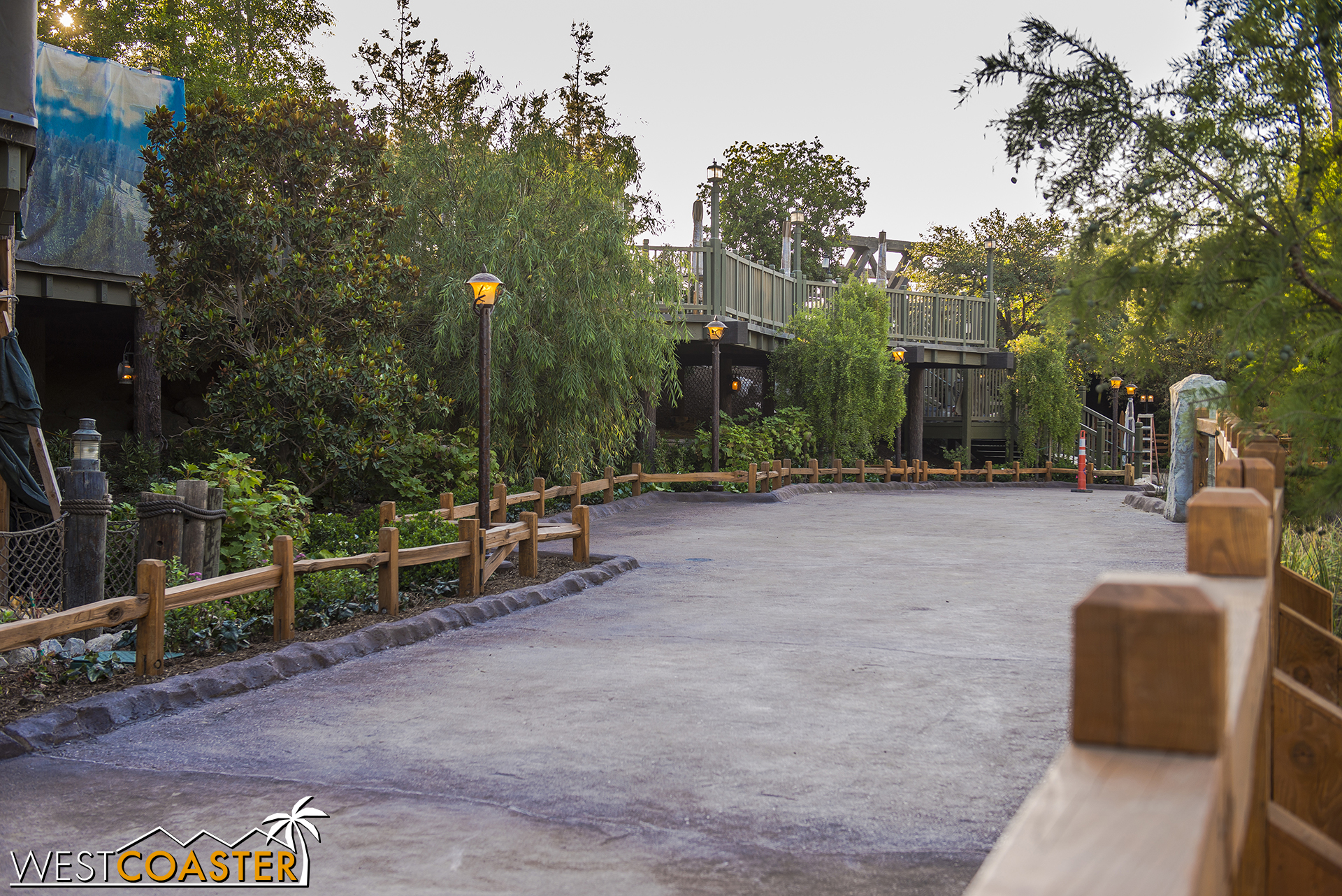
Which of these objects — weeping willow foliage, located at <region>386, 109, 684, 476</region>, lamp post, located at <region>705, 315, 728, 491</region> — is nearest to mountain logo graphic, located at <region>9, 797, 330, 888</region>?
weeping willow foliage, located at <region>386, 109, 684, 476</region>

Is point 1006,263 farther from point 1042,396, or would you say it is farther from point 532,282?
point 532,282

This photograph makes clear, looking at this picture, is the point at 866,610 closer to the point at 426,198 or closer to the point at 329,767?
the point at 329,767

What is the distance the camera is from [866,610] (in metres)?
9.66

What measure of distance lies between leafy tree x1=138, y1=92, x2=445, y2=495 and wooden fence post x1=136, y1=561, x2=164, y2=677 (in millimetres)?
6641

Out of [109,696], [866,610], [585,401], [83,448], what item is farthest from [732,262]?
[109,696]

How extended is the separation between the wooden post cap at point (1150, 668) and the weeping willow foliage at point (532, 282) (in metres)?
15.8

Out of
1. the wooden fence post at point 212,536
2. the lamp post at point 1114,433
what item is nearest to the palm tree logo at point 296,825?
the wooden fence post at point 212,536

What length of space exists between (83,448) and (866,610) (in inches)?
246

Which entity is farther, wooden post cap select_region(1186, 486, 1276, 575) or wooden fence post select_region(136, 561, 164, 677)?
wooden fence post select_region(136, 561, 164, 677)

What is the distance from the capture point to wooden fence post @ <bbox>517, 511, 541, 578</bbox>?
11.2m

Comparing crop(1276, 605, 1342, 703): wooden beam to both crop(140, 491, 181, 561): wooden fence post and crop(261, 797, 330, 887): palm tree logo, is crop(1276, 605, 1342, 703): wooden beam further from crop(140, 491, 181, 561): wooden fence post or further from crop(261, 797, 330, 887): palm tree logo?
crop(140, 491, 181, 561): wooden fence post

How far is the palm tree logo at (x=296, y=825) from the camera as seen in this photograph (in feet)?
13.6

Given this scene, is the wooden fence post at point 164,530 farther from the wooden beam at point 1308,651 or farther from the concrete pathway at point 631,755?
the wooden beam at point 1308,651

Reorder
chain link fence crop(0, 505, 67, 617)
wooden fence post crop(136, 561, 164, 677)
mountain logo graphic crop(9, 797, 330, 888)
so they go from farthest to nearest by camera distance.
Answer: chain link fence crop(0, 505, 67, 617) → wooden fence post crop(136, 561, 164, 677) → mountain logo graphic crop(9, 797, 330, 888)
